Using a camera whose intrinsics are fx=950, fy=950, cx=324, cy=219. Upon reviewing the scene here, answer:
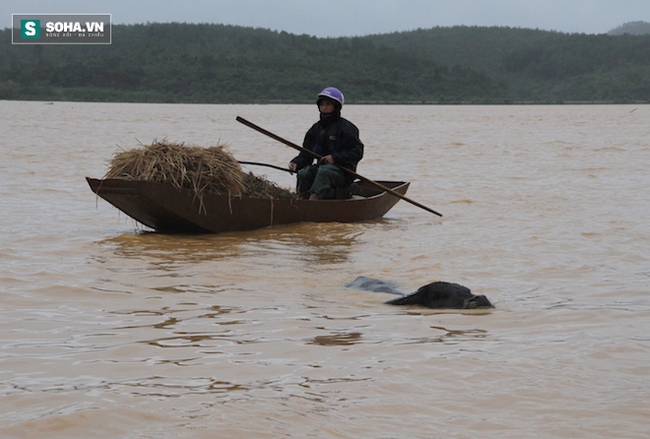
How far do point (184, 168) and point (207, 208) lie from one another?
1.88ft

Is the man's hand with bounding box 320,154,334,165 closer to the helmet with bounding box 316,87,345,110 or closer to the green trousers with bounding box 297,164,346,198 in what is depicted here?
the green trousers with bounding box 297,164,346,198

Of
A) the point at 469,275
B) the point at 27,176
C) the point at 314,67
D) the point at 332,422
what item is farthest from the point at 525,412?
the point at 314,67

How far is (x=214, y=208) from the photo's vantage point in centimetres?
984

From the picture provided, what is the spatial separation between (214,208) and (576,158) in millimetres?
15172

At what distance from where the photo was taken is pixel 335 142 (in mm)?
11141

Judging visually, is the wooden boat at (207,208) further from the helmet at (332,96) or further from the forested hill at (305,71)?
the forested hill at (305,71)

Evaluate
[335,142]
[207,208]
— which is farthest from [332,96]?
[207,208]

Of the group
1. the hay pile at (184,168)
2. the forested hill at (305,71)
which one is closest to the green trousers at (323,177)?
the hay pile at (184,168)

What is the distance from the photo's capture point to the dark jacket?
36.1 ft

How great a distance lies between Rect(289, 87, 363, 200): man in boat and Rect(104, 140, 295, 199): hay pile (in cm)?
114

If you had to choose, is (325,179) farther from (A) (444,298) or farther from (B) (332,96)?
(A) (444,298)

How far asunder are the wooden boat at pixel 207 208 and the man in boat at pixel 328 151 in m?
0.28

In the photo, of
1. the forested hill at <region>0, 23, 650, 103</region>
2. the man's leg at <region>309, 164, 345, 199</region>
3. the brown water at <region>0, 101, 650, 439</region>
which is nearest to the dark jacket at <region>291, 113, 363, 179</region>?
the man's leg at <region>309, 164, 345, 199</region>

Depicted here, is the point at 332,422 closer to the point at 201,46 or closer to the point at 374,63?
the point at 374,63
